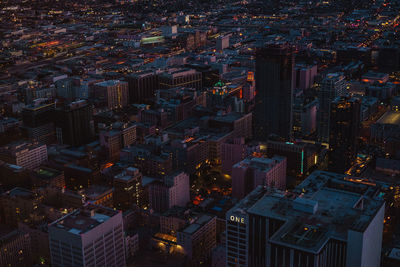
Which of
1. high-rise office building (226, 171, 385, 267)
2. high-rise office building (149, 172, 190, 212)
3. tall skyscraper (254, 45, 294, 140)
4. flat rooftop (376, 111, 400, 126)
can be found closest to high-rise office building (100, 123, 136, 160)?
high-rise office building (149, 172, 190, 212)

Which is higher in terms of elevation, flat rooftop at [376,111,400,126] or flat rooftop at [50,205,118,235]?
flat rooftop at [50,205,118,235]

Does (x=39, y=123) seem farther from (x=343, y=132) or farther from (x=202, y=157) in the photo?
(x=343, y=132)

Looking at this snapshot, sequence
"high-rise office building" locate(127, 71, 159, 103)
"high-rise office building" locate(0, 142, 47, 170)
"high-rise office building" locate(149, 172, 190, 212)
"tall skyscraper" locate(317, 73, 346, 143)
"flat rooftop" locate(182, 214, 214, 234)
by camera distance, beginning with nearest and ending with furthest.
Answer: "flat rooftop" locate(182, 214, 214, 234) < "high-rise office building" locate(149, 172, 190, 212) < "high-rise office building" locate(0, 142, 47, 170) < "tall skyscraper" locate(317, 73, 346, 143) < "high-rise office building" locate(127, 71, 159, 103)

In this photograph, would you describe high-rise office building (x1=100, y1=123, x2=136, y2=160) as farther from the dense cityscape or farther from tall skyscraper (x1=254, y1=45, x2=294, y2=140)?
tall skyscraper (x1=254, y1=45, x2=294, y2=140)

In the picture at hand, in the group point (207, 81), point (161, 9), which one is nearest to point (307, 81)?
point (207, 81)

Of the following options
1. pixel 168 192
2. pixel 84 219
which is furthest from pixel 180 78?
pixel 84 219

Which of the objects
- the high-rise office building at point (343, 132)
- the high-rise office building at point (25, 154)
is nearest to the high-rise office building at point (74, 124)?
the high-rise office building at point (25, 154)
